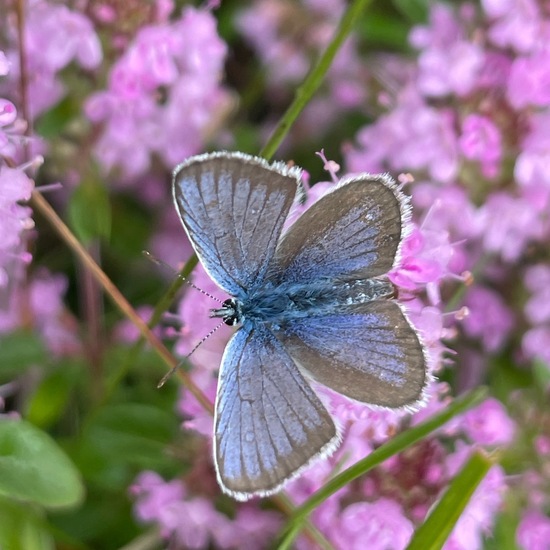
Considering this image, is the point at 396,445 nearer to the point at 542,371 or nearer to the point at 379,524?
the point at 379,524

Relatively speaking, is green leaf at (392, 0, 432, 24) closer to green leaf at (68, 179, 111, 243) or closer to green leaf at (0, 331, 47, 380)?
green leaf at (68, 179, 111, 243)

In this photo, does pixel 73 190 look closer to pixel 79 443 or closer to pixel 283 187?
pixel 79 443

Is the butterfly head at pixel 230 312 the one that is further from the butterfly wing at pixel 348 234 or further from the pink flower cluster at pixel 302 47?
the pink flower cluster at pixel 302 47

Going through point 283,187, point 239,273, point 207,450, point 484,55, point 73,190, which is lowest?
point 207,450

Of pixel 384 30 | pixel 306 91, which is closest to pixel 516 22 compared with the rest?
pixel 384 30

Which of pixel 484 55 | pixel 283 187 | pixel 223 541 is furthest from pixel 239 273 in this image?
→ pixel 484 55

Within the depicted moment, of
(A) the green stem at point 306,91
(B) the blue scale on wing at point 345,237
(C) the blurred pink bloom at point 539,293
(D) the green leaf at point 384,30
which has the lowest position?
(C) the blurred pink bloom at point 539,293

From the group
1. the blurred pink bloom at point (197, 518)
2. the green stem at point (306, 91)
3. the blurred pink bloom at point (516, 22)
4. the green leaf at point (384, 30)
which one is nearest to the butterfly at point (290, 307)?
the green stem at point (306, 91)
